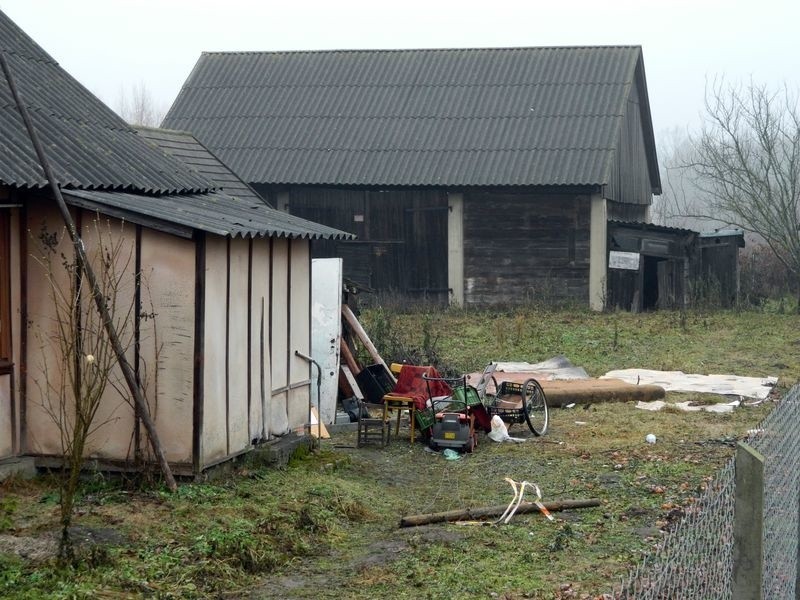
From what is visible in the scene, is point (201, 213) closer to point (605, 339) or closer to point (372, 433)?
point (372, 433)

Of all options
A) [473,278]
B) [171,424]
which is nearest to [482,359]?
[473,278]

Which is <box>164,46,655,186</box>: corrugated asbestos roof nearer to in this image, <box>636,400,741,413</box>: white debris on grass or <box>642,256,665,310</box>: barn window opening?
<box>642,256,665,310</box>: barn window opening

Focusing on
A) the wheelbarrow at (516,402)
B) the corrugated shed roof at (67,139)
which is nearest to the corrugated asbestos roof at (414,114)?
the wheelbarrow at (516,402)

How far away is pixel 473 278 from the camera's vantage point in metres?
24.2

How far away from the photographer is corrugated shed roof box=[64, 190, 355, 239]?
858 cm

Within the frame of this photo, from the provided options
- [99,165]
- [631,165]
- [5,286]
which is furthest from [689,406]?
[631,165]

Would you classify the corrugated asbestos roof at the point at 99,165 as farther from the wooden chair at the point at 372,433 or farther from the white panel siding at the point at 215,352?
the wooden chair at the point at 372,433

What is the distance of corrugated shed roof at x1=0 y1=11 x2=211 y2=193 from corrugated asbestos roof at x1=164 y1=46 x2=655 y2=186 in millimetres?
13116

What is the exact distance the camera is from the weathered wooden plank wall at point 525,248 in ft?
77.7

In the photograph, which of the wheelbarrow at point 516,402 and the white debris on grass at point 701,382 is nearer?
the wheelbarrow at point 516,402

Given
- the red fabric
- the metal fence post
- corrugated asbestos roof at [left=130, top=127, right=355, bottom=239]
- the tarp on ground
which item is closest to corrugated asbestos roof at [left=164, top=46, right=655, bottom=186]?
the tarp on ground

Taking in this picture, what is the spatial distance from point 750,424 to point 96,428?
7366 millimetres

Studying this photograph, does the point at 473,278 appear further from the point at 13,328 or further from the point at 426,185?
the point at 13,328

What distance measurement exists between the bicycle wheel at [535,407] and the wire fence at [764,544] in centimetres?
465
